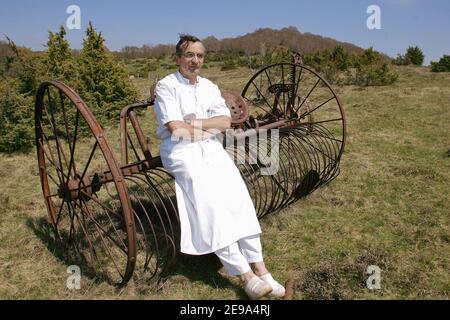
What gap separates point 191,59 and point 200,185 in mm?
1066

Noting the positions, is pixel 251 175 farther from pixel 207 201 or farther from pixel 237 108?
pixel 237 108

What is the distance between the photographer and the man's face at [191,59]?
10.5ft

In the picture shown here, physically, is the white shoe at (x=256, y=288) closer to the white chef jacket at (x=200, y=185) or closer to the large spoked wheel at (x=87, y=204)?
the white chef jacket at (x=200, y=185)

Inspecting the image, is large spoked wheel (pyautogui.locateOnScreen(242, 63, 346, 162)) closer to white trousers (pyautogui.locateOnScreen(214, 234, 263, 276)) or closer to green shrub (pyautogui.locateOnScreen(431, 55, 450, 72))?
white trousers (pyautogui.locateOnScreen(214, 234, 263, 276))

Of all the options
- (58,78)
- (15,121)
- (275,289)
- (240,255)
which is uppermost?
(58,78)

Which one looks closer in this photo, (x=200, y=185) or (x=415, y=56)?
(x=200, y=185)

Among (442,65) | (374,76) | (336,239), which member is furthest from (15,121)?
(442,65)

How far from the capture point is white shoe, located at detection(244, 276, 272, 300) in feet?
9.36

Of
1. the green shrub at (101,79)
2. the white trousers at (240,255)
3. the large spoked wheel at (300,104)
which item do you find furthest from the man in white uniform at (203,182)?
the green shrub at (101,79)

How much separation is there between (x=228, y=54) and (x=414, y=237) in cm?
2106

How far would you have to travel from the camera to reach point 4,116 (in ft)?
23.4

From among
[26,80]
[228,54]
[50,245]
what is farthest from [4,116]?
[228,54]

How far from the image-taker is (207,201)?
2893 millimetres
